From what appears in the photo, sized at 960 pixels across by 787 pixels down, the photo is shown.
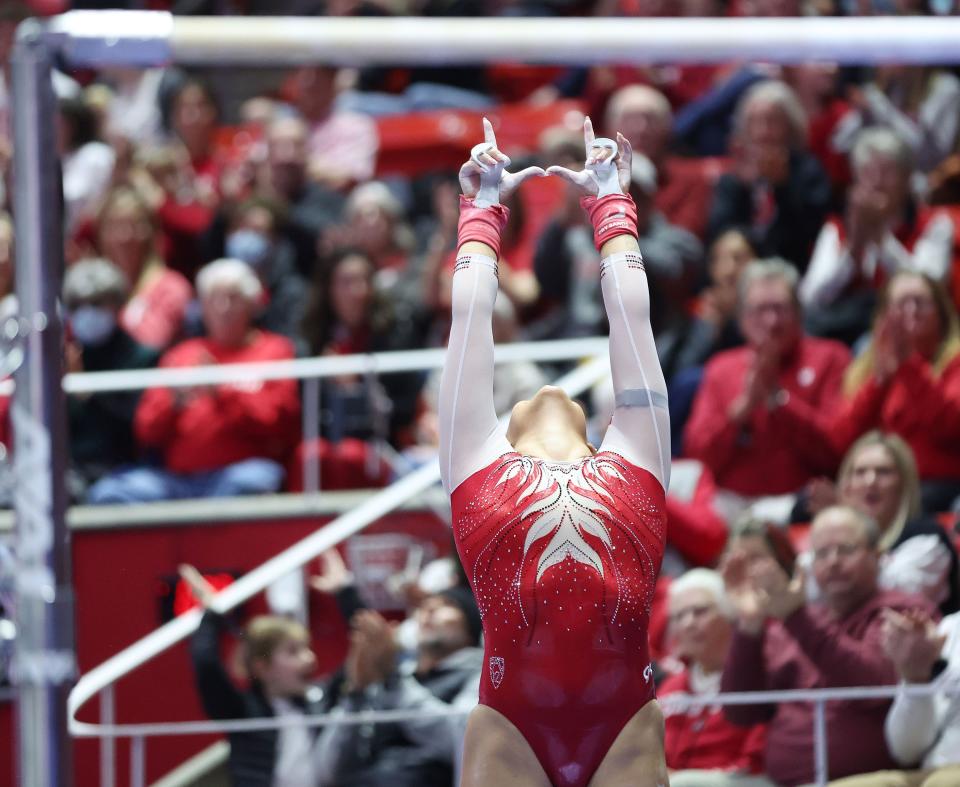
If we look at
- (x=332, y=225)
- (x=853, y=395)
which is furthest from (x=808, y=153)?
(x=332, y=225)

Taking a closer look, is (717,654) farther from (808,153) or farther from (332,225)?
(332,225)

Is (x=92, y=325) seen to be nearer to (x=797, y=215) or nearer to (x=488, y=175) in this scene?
(x=797, y=215)

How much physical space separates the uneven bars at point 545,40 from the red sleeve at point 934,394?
6.24 feet

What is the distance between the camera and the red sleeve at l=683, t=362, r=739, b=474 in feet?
21.7

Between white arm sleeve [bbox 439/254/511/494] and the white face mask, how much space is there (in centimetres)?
388

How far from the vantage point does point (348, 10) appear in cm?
964

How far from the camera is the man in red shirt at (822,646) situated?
5.38 m

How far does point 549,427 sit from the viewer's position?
4.25 metres

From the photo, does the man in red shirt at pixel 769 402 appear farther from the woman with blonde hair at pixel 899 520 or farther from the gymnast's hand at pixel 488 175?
the gymnast's hand at pixel 488 175

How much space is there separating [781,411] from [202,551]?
2339mm

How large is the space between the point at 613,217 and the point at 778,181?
12.1 ft

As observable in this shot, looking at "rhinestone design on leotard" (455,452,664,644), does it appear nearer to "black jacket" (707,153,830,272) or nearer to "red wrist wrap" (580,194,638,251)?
"red wrist wrap" (580,194,638,251)

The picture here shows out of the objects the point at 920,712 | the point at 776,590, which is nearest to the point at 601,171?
the point at 776,590

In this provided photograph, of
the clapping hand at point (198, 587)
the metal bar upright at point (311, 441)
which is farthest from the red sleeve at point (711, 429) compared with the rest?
the clapping hand at point (198, 587)
